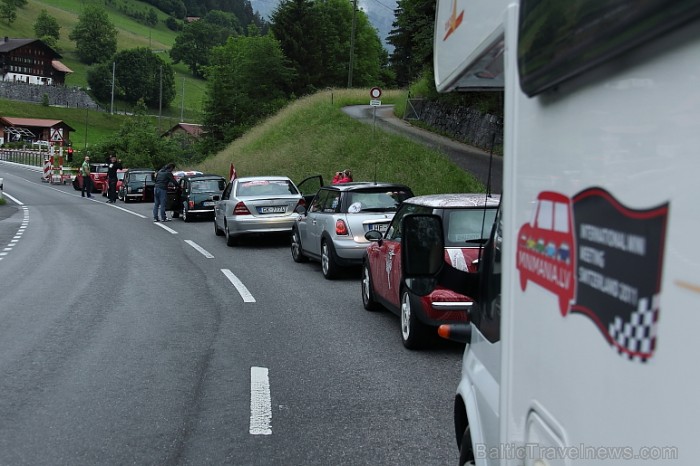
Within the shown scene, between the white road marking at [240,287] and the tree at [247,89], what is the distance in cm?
5154

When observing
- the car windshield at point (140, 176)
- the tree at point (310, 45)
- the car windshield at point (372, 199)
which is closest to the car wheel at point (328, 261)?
the car windshield at point (372, 199)

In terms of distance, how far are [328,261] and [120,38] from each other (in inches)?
6794

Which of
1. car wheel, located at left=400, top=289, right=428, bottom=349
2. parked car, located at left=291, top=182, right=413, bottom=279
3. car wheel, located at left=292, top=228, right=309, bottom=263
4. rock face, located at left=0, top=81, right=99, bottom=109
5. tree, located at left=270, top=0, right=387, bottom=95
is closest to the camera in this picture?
car wheel, located at left=400, top=289, right=428, bottom=349

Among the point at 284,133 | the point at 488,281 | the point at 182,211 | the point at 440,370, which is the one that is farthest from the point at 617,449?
the point at 284,133

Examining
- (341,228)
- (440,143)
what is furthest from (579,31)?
(440,143)

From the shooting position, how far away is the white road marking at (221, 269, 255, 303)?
11.4m

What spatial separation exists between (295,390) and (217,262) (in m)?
9.59

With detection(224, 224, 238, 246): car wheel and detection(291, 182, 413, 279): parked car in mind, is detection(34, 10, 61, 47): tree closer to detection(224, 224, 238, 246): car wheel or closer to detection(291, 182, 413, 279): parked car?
detection(224, 224, 238, 246): car wheel

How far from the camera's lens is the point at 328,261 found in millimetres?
13383

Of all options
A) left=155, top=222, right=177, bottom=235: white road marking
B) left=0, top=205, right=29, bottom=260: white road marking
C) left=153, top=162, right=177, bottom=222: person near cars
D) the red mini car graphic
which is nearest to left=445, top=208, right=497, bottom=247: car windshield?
the red mini car graphic

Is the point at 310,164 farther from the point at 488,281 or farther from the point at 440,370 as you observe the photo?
the point at 488,281

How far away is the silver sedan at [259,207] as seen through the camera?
1875 centimetres

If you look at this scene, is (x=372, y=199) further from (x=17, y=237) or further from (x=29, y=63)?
(x=29, y=63)

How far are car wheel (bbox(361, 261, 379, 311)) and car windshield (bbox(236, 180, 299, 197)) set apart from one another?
9.20 m
